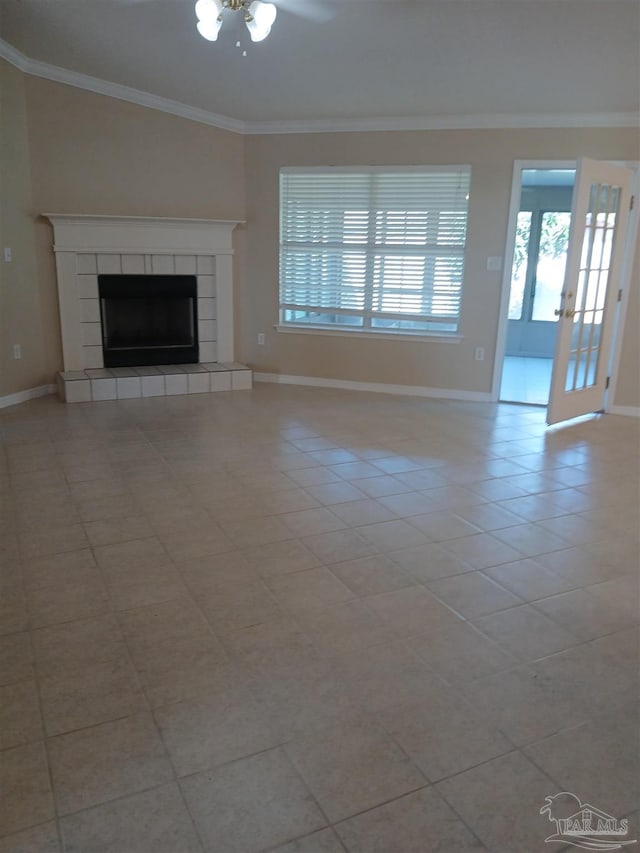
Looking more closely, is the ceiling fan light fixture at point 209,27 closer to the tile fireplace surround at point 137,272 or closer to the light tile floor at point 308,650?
the light tile floor at point 308,650

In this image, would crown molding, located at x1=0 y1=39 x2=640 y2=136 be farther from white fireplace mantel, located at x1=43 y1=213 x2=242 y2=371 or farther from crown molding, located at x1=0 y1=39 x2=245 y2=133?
white fireplace mantel, located at x1=43 y1=213 x2=242 y2=371

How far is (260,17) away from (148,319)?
3387mm

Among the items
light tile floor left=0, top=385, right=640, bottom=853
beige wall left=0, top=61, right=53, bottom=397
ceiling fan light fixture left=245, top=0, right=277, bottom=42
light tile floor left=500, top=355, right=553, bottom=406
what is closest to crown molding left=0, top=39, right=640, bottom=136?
beige wall left=0, top=61, right=53, bottom=397

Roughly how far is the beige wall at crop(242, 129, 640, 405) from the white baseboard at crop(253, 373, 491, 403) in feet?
0.16

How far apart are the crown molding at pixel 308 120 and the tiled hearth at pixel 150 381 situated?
2.20 meters

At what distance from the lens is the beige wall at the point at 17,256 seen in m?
4.62

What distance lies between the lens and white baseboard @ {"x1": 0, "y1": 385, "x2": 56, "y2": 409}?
194 inches

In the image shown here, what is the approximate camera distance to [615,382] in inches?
211

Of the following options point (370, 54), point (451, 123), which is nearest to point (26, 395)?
point (370, 54)

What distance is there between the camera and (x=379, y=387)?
6.04m

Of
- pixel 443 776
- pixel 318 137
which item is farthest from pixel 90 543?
pixel 318 137
